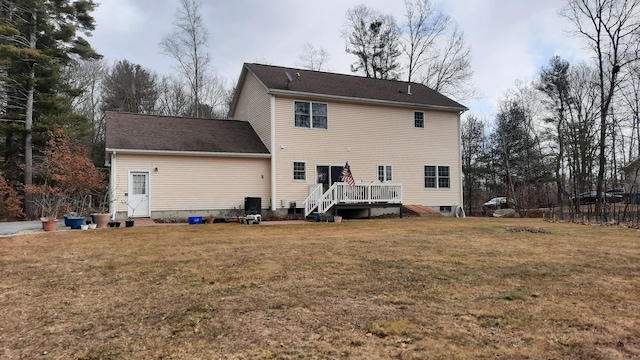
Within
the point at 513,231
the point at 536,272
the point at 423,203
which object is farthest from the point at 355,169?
the point at 536,272

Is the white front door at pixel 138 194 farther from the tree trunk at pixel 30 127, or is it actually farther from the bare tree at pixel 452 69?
the bare tree at pixel 452 69

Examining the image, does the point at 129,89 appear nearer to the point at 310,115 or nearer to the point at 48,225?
the point at 310,115

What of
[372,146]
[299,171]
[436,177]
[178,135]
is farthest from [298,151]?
[436,177]

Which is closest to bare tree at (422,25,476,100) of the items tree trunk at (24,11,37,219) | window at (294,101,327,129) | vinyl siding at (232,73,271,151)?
window at (294,101,327,129)

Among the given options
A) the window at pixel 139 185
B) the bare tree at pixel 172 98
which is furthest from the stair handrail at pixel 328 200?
the bare tree at pixel 172 98

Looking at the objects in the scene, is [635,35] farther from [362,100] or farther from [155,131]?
[155,131]

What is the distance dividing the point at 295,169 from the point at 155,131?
5865 mm

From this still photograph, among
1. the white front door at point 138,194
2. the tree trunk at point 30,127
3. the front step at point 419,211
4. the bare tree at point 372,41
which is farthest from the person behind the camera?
the bare tree at point 372,41

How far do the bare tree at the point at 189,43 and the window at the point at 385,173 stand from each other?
45.4 feet

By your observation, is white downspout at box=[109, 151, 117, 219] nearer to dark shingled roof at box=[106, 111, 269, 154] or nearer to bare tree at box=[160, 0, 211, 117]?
dark shingled roof at box=[106, 111, 269, 154]

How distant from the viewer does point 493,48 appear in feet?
67.3

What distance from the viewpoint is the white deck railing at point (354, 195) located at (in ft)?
50.4

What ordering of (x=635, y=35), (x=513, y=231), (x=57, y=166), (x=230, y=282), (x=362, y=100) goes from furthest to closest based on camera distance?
(x=635, y=35) < (x=362, y=100) < (x=57, y=166) < (x=513, y=231) < (x=230, y=282)

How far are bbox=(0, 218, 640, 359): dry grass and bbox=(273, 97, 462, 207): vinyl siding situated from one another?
8.89 m
